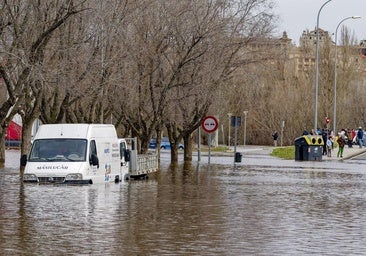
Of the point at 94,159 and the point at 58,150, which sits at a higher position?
the point at 58,150

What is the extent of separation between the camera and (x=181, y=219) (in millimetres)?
20594

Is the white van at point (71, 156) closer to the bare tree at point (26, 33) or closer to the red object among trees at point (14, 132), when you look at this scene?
the bare tree at point (26, 33)

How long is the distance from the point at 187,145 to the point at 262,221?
4256cm

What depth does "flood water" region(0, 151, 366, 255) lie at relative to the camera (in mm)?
15758

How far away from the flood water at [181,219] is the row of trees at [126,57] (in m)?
7.15

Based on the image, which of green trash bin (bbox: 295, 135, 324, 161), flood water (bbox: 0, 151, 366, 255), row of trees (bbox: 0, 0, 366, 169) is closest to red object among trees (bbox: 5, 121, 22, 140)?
row of trees (bbox: 0, 0, 366, 169)

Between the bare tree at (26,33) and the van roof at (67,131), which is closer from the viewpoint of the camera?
the van roof at (67,131)

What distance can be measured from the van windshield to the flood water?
3.43 ft

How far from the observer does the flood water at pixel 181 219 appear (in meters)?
15.8

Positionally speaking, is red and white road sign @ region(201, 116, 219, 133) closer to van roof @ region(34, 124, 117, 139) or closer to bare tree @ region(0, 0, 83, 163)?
bare tree @ region(0, 0, 83, 163)

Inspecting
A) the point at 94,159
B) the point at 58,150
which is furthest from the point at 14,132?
the point at 94,159

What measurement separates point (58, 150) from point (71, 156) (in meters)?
0.52

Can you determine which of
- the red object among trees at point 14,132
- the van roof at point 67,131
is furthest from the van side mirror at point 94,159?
the red object among trees at point 14,132

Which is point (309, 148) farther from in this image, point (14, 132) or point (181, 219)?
point (181, 219)
